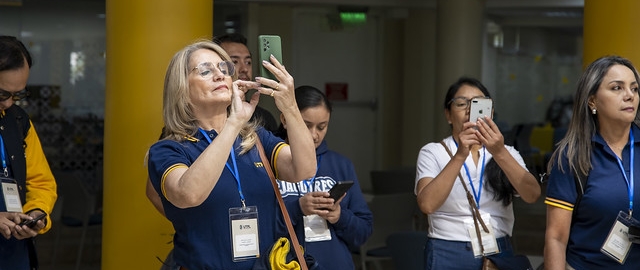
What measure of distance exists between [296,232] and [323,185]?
1.05 metres

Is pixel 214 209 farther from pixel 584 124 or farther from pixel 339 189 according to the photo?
pixel 584 124

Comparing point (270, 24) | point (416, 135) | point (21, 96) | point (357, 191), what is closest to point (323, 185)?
point (357, 191)

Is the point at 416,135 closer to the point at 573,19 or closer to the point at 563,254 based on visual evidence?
the point at 573,19

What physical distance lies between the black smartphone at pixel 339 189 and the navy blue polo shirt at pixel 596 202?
79 cm

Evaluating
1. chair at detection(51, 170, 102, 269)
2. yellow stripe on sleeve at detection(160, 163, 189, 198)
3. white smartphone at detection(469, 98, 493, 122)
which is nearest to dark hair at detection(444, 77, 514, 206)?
white smartphone at detection(469, 98, 493, 122)

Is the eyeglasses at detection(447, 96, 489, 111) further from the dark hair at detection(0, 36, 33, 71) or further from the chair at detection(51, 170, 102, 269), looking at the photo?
the chair at detection(51, 170, 102, 269)

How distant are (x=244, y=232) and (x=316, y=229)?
48.1 inches

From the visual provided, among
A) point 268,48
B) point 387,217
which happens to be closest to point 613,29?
point 387,217

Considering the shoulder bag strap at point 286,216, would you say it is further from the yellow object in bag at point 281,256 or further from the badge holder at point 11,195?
the badge holder at point 11,195

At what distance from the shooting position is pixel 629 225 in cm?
370

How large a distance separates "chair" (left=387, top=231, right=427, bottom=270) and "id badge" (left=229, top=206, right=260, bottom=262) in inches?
104

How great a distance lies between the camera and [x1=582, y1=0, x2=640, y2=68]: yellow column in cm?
555

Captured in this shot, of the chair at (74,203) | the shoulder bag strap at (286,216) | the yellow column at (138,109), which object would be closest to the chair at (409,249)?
the yellow column at (138,109)

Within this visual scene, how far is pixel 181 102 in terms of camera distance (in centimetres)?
310
